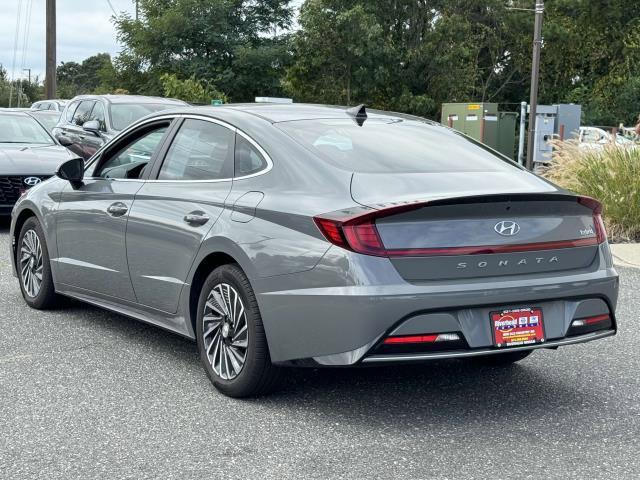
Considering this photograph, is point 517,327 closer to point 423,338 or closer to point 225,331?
point 423,338

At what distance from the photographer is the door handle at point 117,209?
6.18m

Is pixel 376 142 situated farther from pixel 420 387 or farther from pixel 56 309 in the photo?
pixel 56 309

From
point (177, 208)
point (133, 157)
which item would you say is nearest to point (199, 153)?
point (177, 208)

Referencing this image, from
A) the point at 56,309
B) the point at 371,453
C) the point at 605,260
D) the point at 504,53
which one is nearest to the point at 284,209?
Answer: the point at 371,453

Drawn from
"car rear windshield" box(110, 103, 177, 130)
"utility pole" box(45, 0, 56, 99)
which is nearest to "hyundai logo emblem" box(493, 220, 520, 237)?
"car rear windshield" box(110, 103, 177, 130)

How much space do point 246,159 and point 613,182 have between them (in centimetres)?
821

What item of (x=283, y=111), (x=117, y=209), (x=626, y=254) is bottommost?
(x=626, y=254)

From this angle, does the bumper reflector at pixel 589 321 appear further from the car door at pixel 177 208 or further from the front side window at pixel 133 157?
the front side window at pixel 133 157

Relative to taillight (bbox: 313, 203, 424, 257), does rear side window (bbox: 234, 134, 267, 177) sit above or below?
above

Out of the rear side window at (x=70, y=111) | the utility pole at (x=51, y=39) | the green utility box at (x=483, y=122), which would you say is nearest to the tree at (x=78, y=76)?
the utility pole at (x=51, y=39)

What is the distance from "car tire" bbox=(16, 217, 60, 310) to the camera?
734 cm

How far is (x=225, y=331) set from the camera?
5.22 meters

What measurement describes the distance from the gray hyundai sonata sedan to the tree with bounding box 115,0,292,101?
34.7 m

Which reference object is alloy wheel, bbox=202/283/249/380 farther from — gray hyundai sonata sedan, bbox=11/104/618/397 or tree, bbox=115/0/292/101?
tree, bbox=115/0/292/101
